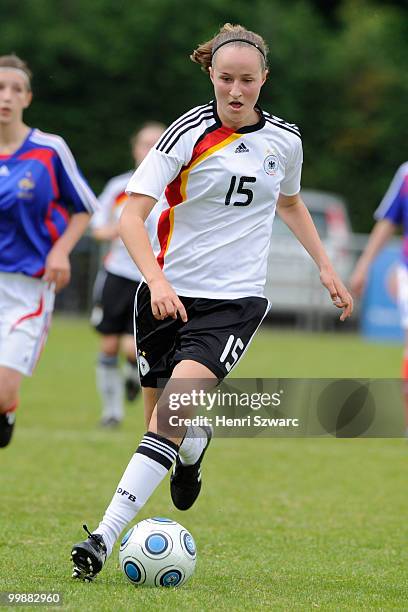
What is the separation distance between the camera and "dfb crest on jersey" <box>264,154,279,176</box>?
5219mm

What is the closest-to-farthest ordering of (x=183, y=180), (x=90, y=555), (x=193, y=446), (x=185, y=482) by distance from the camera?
(x=90, y=555) < (x=183, y=180) < (x=193, y=446) < (x=185, y=482)

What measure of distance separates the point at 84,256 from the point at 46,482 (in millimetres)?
15409

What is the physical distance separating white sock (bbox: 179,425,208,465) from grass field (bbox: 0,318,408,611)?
1.48 ft

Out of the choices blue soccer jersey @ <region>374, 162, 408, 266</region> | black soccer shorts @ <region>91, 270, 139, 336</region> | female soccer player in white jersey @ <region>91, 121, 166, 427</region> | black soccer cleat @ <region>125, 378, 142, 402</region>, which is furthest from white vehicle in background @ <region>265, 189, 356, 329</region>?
blue soccer jersey @ <region>374, 162, 408, 266</region>

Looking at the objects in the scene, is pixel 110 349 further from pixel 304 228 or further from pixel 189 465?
pixel 304 228

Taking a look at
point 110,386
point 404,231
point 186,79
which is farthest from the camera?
point 186,79

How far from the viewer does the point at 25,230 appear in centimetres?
674

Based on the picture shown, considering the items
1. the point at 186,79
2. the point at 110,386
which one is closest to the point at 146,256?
the point at 110,386

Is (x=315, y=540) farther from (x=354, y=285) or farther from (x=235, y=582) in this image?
(x=354, y=285)

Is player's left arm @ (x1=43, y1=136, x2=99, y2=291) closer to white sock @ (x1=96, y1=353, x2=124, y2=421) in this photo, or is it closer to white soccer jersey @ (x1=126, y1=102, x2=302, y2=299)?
white soccer jersey @ (x1=126, y1=102, x2=302, y2=299)

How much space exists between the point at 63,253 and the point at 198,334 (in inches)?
72.8

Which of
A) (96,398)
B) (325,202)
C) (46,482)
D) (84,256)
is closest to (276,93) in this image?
(325,202)

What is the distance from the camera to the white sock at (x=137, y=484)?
4.74m

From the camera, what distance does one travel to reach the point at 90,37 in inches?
1156
